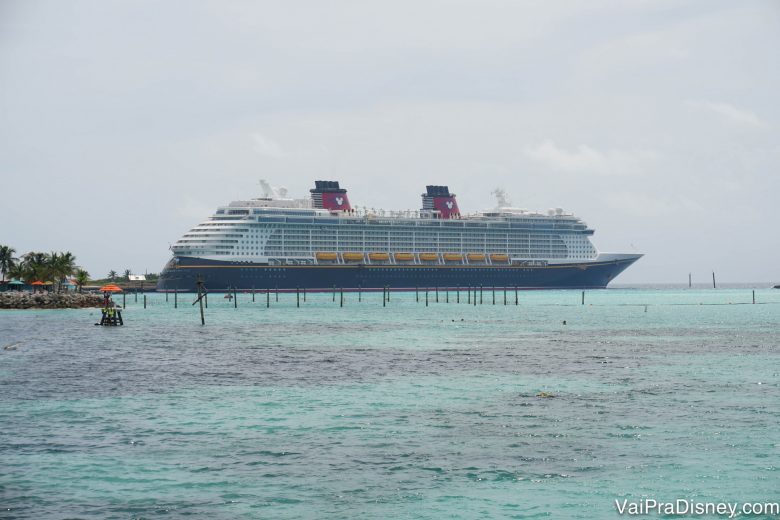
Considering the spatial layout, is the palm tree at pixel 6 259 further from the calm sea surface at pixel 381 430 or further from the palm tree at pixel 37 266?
the calm sea surface at pixel 381 430

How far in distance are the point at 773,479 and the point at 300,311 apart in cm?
6730

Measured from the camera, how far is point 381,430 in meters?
21.2

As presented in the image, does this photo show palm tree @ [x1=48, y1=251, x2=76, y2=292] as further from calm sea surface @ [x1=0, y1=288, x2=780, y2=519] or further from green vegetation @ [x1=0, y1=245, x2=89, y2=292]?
calm sea surface @ [x1=0, y1=288, x2=780, y2=519]

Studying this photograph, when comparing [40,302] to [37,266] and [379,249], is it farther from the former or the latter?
[379,249]

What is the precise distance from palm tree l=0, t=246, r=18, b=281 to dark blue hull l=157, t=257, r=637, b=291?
792 inches

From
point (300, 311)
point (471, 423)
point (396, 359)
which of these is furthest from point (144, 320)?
point (471, 423)

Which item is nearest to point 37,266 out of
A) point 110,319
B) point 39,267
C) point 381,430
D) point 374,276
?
point 39,267

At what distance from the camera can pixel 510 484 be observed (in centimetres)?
1633

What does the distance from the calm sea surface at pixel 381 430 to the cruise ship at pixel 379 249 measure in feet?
275

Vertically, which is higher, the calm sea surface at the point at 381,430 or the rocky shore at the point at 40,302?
the rocky shore at the point at 40,302

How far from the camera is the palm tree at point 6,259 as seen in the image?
127 metres

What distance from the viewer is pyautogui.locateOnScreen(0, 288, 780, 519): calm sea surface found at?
15.7 meters

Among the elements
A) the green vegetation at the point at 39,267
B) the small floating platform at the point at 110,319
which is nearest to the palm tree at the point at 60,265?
the green vegetation at the point at 39,267

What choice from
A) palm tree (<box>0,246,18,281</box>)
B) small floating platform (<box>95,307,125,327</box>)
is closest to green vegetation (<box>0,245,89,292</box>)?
palm tree (<box>0,246,18,281</box>)
